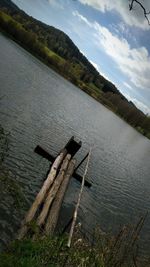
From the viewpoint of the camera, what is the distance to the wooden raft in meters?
11.1

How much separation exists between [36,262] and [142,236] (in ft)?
59.9

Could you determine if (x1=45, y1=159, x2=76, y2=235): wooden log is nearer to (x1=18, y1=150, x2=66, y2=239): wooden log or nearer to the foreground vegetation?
(x1=18, y1=150, x2=66, y2=239): wooden log

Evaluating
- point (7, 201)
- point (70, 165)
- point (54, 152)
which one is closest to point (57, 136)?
point (54, 152)

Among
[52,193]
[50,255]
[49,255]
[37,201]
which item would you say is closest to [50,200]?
[37,201]

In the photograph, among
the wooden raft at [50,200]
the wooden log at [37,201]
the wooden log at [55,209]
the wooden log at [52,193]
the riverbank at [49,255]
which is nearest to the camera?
the riverbank at [49,255]

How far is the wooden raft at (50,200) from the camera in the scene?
11137 millimetres

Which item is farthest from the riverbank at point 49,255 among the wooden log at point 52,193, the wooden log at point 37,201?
the wooden log at point 52,193

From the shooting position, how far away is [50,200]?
570 inches

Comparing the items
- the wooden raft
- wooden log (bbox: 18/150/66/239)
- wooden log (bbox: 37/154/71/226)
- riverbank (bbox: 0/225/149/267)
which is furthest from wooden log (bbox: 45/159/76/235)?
riverbank (bbox: 0/225/149/267)

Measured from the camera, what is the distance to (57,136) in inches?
1524

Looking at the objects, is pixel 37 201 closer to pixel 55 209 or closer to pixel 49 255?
pixel 55 209

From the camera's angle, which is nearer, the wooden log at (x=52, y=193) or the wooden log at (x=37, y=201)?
the wooden log at (x=37, y=201)

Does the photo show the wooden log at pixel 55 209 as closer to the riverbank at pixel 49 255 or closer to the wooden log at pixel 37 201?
the wooden log at pixel 37 201

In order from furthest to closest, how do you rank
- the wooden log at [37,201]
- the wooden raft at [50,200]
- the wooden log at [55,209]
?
1. the wooden log at [55,209]
2. the wooden raft at [50,200]
3. the wooden log at [37,201]
